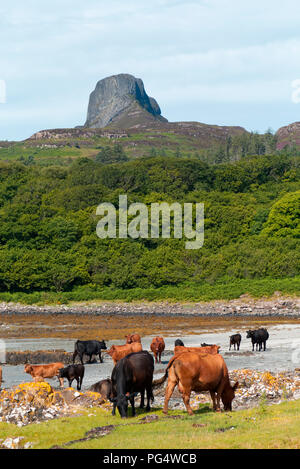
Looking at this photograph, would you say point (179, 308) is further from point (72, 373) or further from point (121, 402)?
point (121, 402)

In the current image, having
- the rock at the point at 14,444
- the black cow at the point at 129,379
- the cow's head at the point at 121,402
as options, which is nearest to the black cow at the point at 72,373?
the black cow at the point at 129,379

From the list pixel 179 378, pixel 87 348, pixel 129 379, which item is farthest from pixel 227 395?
pixel 87 348

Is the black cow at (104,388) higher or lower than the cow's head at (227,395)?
lower

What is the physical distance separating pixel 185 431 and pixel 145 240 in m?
88.8

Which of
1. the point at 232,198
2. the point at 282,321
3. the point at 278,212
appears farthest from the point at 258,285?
the point at 232,198

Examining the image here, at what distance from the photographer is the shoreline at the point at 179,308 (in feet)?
213

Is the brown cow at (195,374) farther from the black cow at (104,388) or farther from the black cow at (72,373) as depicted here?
the black cow at (72,373)

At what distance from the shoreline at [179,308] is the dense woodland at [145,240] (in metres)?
6.25

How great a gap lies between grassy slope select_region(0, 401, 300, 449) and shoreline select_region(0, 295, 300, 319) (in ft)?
161

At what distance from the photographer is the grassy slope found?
10734mm

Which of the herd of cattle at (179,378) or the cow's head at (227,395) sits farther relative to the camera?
the cow's head at (227,395)

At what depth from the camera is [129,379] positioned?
15.3 metres

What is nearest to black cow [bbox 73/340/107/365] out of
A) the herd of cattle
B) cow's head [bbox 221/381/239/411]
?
the herd of cattle
